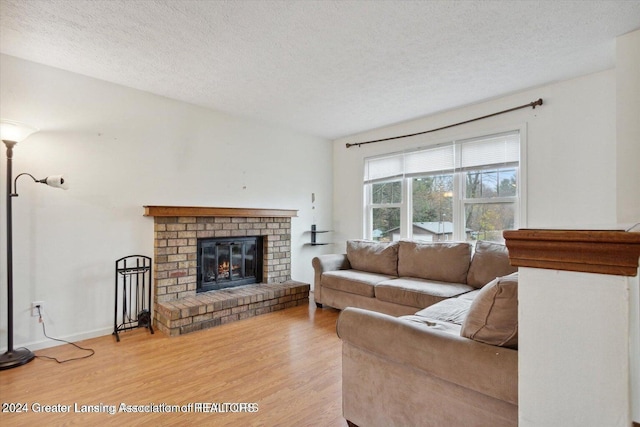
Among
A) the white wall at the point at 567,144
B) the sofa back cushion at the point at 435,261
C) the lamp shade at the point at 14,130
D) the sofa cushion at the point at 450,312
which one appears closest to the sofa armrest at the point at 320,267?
the sofa back cushion at the point at 435,261

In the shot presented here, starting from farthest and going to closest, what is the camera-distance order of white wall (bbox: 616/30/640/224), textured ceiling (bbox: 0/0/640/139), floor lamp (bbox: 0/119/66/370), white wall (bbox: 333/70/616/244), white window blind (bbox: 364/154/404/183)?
white window blind (bbox: 364/154/404/183), white wall (bbox: 333/70/616/244), floor lamp (bbox: 0/119/66/370), white wall (bbox: 616/30/640/224), textured ceiling (bbox: 0/0/640/139)

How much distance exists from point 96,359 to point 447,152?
422cm

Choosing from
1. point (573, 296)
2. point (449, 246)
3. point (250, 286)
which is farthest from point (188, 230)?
point (573, 296)

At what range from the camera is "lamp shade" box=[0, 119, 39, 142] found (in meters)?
2.44

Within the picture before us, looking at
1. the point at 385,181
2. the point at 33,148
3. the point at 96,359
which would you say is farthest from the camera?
the point at 385,181

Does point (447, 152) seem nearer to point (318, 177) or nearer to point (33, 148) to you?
point (318, 177)

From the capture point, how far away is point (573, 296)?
0.66m

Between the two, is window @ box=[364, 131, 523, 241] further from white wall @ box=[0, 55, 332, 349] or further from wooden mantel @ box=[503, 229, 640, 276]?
wooden mantel @ box=[503, 229, 640, 276]

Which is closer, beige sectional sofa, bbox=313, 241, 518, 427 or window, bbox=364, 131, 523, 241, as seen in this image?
beige sectional sofa, bbox=313, 241, 518, 427

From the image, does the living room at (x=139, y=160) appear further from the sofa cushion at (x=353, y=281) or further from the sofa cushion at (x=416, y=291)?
the sofa cushion at (x=353, y=281)

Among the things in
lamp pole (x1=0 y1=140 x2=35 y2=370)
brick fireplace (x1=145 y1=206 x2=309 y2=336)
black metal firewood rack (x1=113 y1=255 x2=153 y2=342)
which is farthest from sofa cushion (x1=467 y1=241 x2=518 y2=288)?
lamp pole (x1=0 y1=140 x2=35 y2=370)

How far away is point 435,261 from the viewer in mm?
3541

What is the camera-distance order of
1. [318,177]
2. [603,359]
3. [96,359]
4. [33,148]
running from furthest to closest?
[318,177]
[33,148]
[96,359]
[603,359]

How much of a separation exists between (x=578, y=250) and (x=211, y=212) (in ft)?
11.7
